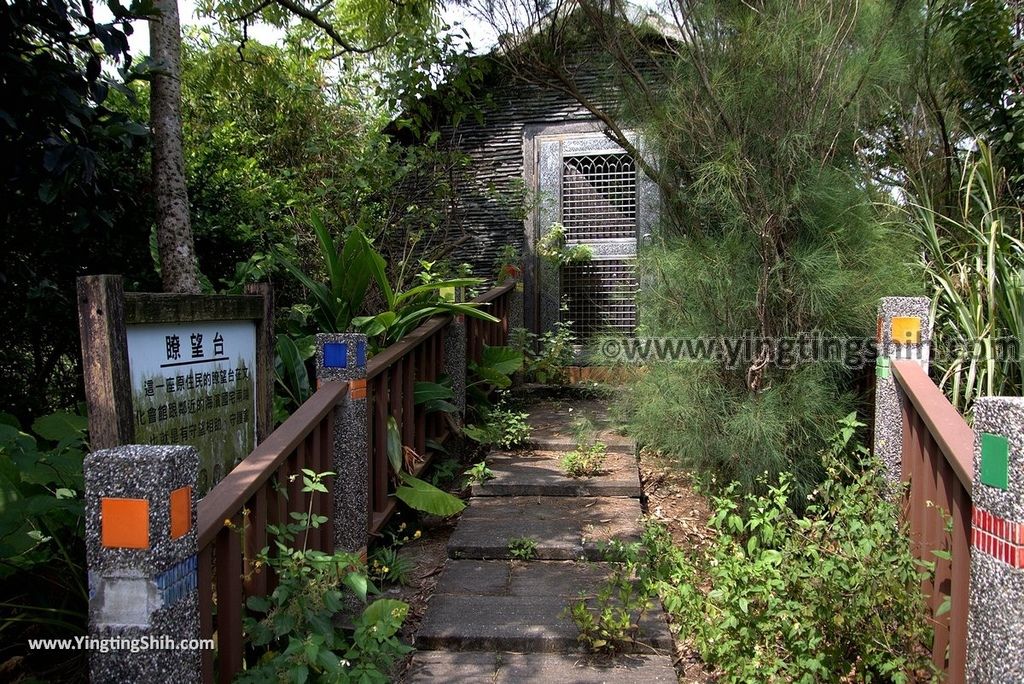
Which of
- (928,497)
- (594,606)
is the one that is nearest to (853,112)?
(928,497)

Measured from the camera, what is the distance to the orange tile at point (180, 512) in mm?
1617

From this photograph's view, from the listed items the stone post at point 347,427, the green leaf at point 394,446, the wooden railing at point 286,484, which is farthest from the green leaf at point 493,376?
the stone post at point 347,427

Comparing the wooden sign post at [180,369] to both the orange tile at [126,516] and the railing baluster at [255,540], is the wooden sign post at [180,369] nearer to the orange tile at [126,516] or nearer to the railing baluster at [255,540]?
the railing baluster at [255,540]

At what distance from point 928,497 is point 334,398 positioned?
2.16m

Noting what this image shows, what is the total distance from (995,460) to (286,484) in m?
2.05

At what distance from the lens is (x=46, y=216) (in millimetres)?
4258

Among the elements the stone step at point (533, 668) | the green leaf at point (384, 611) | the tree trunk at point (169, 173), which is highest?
the tree trunk at point (169, 173)

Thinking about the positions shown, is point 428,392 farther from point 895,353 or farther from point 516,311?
point 516,311

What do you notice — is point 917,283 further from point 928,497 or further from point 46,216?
point 46,216

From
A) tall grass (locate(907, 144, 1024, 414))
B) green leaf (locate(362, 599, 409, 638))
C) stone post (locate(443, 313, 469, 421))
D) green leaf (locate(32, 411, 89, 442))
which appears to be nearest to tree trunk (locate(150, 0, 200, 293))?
green leaf (locate(32, 411, 89, 442))

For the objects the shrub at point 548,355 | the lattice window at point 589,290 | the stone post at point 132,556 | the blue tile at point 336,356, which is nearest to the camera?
the stone post at point 132,556

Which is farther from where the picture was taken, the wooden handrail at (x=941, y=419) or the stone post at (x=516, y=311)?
the stone post at (x=516, y=311)

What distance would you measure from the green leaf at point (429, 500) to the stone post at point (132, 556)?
2.07 m

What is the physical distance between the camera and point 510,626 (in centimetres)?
282
